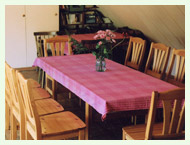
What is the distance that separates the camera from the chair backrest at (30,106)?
7.89ft

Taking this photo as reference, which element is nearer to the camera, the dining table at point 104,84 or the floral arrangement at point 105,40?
the dining table at point 104,84

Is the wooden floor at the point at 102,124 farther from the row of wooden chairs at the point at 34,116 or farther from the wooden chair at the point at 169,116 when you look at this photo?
the wooden chair at the point at 169,116

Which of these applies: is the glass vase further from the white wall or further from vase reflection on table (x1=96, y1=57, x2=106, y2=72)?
the white wall

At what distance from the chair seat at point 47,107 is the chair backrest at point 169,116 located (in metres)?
1.00

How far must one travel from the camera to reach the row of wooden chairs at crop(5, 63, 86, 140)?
8.23 ft

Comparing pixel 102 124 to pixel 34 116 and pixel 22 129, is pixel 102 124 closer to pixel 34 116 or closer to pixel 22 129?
pixel 22 129

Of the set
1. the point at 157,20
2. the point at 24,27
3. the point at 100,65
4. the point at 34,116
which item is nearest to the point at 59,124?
the point at 34,116

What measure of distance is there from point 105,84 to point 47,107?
585 millimetres

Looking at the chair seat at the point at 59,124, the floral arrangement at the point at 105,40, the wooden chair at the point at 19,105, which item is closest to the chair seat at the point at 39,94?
the wooden chair at the point at 19,105

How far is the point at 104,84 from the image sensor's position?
2.97 metres

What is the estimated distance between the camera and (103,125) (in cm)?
379

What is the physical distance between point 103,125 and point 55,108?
92 centimetres
